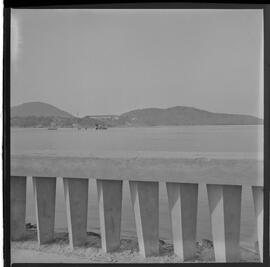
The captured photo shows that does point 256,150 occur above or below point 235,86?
below

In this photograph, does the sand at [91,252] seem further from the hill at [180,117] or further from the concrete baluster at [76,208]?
the hill at [180,117]

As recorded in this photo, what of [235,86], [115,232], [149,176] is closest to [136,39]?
[235,86]

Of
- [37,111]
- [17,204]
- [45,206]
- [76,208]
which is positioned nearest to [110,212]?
[76,208]

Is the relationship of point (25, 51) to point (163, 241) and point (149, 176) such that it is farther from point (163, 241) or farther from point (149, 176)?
point (163, 241)

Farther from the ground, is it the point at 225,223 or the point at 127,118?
the point at 127,118

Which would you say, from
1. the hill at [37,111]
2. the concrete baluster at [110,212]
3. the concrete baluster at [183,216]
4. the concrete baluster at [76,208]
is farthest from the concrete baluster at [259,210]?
the hill at [37,111]

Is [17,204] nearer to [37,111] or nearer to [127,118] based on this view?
[37,111]
